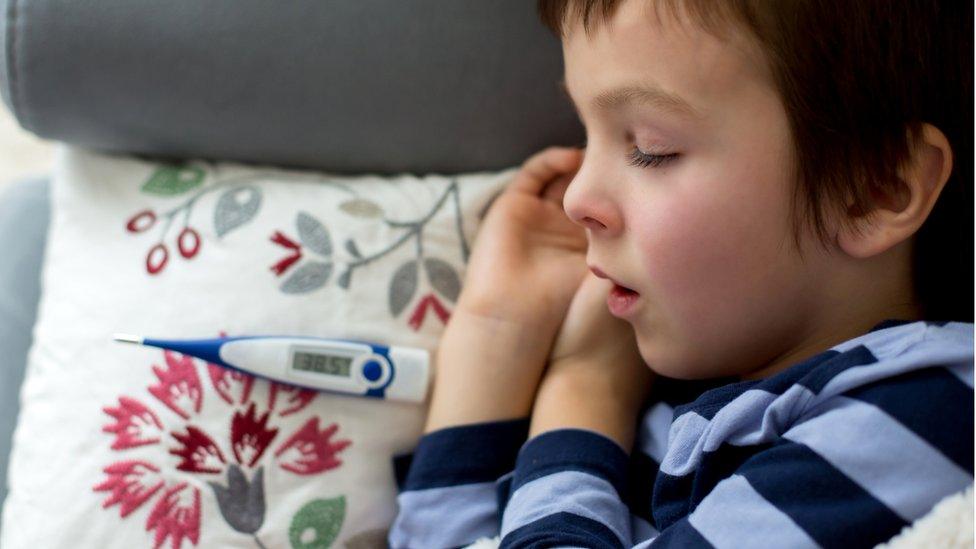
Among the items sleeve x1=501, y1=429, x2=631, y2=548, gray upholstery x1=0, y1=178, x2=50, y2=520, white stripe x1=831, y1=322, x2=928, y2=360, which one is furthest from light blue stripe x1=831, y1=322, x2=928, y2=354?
gray upholstery x1=0, y1=178, x2=50, y2=520

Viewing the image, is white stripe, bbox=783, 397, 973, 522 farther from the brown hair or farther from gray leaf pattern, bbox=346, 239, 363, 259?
gray leaf pattern, bbox=346, 239, 363, 259

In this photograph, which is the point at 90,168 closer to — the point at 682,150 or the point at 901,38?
the point at 682,150

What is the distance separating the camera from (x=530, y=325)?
897 mm

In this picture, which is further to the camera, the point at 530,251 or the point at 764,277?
the point at 530,251

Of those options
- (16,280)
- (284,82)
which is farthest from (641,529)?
(16,280)

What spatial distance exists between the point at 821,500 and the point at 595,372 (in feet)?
0.95

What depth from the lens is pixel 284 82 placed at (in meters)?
0.88

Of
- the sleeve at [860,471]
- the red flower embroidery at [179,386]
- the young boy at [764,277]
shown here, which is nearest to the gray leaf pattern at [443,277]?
the young boy at [764,277]

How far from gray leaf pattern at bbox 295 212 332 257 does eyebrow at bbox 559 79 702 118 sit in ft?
0.92

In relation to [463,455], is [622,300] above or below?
above

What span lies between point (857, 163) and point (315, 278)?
0.43 m

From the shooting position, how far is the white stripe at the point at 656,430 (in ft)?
2.81

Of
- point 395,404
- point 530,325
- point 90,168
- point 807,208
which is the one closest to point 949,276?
point 807,208

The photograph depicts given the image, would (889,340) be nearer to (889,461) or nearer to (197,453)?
(889,461)
